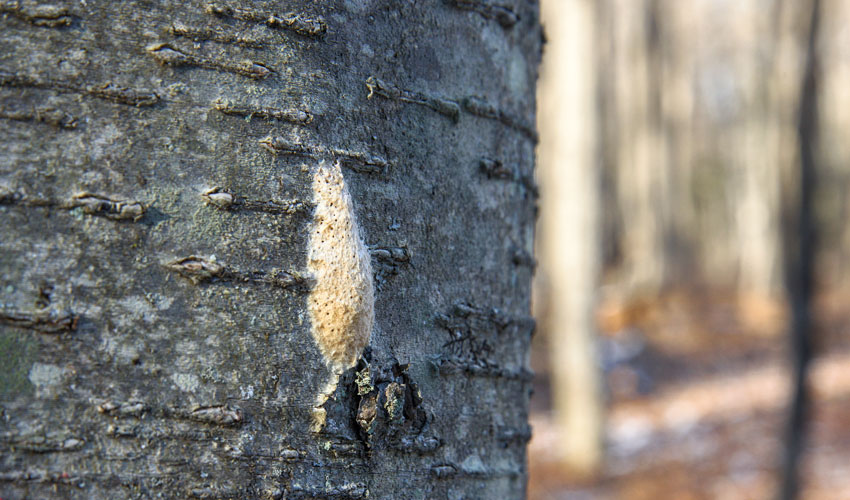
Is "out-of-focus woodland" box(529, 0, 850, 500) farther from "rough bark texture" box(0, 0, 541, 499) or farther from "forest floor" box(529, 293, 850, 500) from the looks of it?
"rough bark texture" box(0, 0, 541, 499)

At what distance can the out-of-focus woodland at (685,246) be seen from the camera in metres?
7.44

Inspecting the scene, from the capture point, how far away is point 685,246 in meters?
31.8

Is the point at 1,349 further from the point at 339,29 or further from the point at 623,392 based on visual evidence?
the point at 623,392

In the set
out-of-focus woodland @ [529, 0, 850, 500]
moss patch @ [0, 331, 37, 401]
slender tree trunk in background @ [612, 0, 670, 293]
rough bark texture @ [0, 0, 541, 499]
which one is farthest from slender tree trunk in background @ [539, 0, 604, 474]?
slender tree trunk in background @ [612, 0, 670, 293]

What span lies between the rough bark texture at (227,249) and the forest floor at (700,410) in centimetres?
398

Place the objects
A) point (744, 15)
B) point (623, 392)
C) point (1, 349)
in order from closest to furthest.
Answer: point (1, 349), point (623, 392), point (744, 15)

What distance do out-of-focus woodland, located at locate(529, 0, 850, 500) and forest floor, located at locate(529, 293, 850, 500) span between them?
4 cm

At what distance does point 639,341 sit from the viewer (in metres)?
15.3

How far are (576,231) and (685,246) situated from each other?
26067 mm

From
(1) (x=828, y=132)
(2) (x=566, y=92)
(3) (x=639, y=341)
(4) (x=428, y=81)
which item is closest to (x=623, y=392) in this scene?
(3) (x=639, y=341)

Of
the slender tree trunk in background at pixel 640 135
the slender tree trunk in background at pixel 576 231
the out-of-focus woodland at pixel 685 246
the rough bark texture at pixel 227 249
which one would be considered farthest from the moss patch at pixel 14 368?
the slender tree trunk in background at pixel 640 135

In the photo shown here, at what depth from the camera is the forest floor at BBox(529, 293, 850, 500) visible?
23.6 feet

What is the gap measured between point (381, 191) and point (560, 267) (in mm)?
7227

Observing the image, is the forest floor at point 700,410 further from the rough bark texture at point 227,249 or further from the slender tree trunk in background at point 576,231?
the rough bark texture at point 227,249
